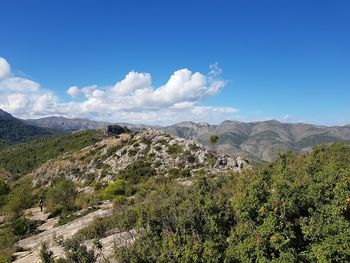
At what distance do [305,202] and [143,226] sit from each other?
1476cm

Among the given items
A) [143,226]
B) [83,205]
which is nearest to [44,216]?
[83,205]

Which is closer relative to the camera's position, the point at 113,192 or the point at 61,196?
the point at 113,192

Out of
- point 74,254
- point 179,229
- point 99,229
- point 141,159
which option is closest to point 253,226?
point 179,229

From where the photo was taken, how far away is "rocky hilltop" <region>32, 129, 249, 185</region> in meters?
89.1

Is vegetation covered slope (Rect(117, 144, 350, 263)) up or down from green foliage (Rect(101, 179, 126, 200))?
up

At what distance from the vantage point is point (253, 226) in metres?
27.9

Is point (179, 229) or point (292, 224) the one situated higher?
point (292, 224)

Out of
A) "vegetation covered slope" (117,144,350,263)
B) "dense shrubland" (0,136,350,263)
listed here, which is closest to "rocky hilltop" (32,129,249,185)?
"dense shrubland" (0,136,350,263)

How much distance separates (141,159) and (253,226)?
78.6 m

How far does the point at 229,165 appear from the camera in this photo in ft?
282

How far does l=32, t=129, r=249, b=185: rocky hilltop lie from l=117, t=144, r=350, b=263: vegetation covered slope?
4739cm

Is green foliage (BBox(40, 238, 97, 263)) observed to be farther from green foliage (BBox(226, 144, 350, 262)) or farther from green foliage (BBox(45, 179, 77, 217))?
green foliage (BBox(45, 179, 77, 217))

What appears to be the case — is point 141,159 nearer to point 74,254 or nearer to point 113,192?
point 113,192

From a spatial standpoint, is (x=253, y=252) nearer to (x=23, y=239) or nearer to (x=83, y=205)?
(x=23, y=239)
